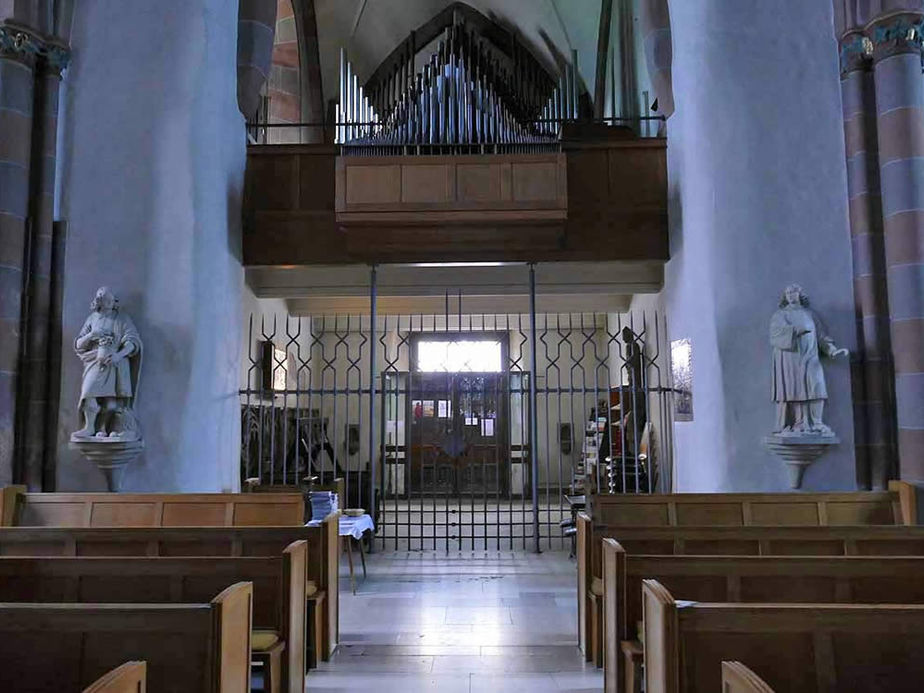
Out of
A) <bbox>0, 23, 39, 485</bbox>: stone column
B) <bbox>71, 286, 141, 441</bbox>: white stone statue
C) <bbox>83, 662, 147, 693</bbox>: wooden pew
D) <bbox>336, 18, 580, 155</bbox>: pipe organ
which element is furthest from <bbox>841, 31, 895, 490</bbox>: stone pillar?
<bbox>0, 23, 39, 485</bbox>: stone column

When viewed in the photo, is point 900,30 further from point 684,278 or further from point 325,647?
point 325,647

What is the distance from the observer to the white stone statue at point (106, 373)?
5863 millimetres

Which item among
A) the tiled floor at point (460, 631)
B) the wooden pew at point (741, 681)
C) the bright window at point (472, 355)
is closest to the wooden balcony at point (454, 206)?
the tiled floor at point (460, 631)

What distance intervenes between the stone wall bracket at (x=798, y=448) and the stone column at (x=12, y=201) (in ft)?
20.4

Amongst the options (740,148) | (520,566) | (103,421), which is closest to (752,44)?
(740,148)

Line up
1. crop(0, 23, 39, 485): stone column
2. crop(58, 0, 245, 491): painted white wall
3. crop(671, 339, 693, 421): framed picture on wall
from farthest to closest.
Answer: crop(671, 339, 693, 421): framed picture on wall, crop(58, 0, 245, 491): painted white wall, crop(0, 23, 39, 485): stone column

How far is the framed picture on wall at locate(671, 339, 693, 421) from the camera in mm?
6680

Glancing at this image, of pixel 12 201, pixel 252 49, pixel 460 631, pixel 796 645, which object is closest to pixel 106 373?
pixel 12 201

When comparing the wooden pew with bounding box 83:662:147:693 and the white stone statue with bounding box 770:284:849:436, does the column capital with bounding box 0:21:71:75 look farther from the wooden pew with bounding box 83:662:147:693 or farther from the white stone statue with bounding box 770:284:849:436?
the white stone statue with bounding box 770:284:849:436

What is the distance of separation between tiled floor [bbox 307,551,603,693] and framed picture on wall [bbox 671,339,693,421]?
1835mm

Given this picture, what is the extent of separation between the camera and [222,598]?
7.61 feet

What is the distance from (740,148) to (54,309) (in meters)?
6.09

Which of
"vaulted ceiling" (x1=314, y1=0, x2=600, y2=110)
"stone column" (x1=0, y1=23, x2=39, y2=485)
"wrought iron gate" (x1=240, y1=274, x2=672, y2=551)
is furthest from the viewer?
"vaulted ceiling" (x1=314, y1=0, x2=600, y2=110)

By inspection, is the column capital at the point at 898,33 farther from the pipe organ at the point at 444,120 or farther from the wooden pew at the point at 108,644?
the wooden pew at the point at 108,644
